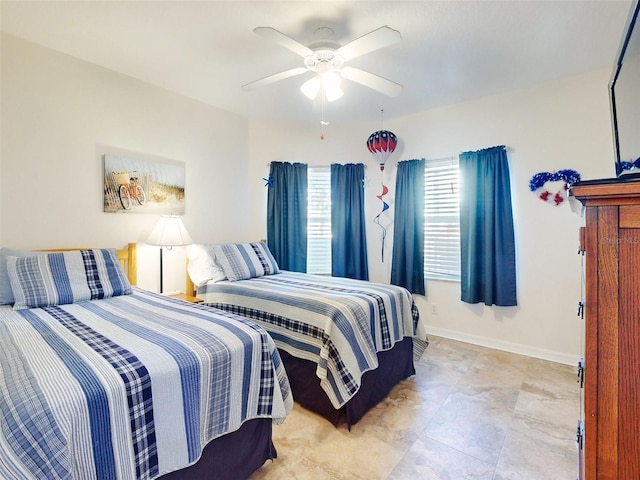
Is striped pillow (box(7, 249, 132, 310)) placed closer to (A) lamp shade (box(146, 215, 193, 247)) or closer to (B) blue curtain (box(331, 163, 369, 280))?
(A) lamp shade (box(146, 215, 193, 247))

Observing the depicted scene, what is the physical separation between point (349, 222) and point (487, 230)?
1574 millimetres

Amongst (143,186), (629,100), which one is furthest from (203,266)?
(629,100)

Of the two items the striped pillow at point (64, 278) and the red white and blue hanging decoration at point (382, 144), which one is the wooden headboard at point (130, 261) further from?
the red white and blue hanging decoration at point (382, 144)

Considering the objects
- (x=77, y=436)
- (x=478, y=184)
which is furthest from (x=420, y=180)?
(x=77, y=436)

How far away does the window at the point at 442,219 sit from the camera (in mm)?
3492

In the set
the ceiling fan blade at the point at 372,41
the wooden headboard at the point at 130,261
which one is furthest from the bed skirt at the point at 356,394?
the ceiling fan blade at the point at 372,41

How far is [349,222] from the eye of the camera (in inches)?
157

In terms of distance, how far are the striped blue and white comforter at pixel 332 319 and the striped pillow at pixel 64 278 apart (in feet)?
2.64

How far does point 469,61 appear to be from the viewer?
2529 millimetres

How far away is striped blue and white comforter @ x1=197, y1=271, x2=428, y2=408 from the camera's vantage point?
1883 mm

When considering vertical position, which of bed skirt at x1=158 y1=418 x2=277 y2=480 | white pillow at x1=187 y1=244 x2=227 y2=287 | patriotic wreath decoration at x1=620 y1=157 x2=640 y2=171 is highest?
patriotic wreath decoration at x1=620 y1=157 x2=640 y2=171

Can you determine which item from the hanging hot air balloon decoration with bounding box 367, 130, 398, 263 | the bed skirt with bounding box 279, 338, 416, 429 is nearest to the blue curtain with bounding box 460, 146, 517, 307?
the hanging hot air balloon decoration with bounding box 367, 130, 398, 263

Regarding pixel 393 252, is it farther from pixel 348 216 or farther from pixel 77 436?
pixel 77 436

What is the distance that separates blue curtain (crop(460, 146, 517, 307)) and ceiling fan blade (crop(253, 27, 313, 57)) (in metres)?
2.17
